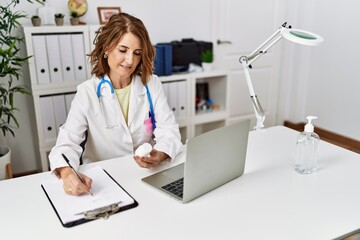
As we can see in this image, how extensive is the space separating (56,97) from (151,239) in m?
1.80

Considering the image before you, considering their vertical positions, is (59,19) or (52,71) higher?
(59,19)

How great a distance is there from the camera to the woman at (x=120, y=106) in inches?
60.6

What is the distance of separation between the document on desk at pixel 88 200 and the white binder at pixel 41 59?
133 centimetres

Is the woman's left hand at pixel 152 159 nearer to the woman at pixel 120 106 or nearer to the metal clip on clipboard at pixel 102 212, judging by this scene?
the woman at pixel 120 106

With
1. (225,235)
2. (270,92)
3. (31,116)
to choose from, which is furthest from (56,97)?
(270,92)

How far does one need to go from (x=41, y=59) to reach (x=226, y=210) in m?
1.82

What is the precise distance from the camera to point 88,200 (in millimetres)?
1159

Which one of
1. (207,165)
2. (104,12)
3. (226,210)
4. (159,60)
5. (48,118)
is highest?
(104,12)

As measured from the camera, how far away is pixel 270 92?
154 inches

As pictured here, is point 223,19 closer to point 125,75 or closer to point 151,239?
point 125,75

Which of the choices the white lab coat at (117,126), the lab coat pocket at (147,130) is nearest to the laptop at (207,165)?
the white lab coat at (117,126)

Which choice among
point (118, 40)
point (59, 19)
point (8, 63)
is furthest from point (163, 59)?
point (118, 40)

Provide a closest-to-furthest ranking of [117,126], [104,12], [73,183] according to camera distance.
Answer: [73,183]
[117,126]
[104,12]

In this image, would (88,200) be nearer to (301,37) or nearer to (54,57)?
(301,37)
